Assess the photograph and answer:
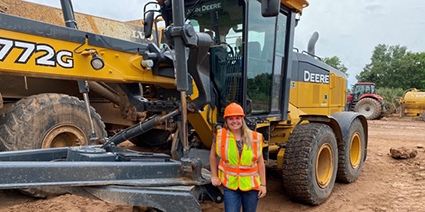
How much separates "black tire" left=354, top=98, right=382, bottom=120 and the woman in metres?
17.6

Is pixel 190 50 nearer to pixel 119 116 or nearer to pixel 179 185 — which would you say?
pixel 179 185

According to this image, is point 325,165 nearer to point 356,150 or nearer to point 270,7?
point 356,150

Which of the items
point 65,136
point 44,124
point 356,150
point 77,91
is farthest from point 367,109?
point 44,124

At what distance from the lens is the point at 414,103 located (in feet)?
61.6

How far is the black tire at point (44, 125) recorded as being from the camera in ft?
12.9

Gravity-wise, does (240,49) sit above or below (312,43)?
below

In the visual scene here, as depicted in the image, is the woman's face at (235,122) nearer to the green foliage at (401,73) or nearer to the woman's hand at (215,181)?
the woman's hand at (215,181)

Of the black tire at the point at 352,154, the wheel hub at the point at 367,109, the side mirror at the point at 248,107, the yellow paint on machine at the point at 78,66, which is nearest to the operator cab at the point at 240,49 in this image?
the side mirror at the point at 248,107

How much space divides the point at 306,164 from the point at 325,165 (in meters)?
0.75

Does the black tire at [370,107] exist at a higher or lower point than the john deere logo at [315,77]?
lower

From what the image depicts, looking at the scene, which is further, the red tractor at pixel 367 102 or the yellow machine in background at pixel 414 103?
the yellow machine in background at pixel 414 103

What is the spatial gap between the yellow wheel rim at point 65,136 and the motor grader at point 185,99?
0.14 metres

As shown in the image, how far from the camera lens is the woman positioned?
2777mm

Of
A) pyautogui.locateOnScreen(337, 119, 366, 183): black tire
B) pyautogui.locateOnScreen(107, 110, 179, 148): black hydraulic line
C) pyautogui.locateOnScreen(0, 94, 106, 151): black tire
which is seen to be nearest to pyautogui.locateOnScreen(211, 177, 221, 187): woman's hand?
pyautogui.locateOnScreen(107, 110, 179, 148): black hydraulic line
